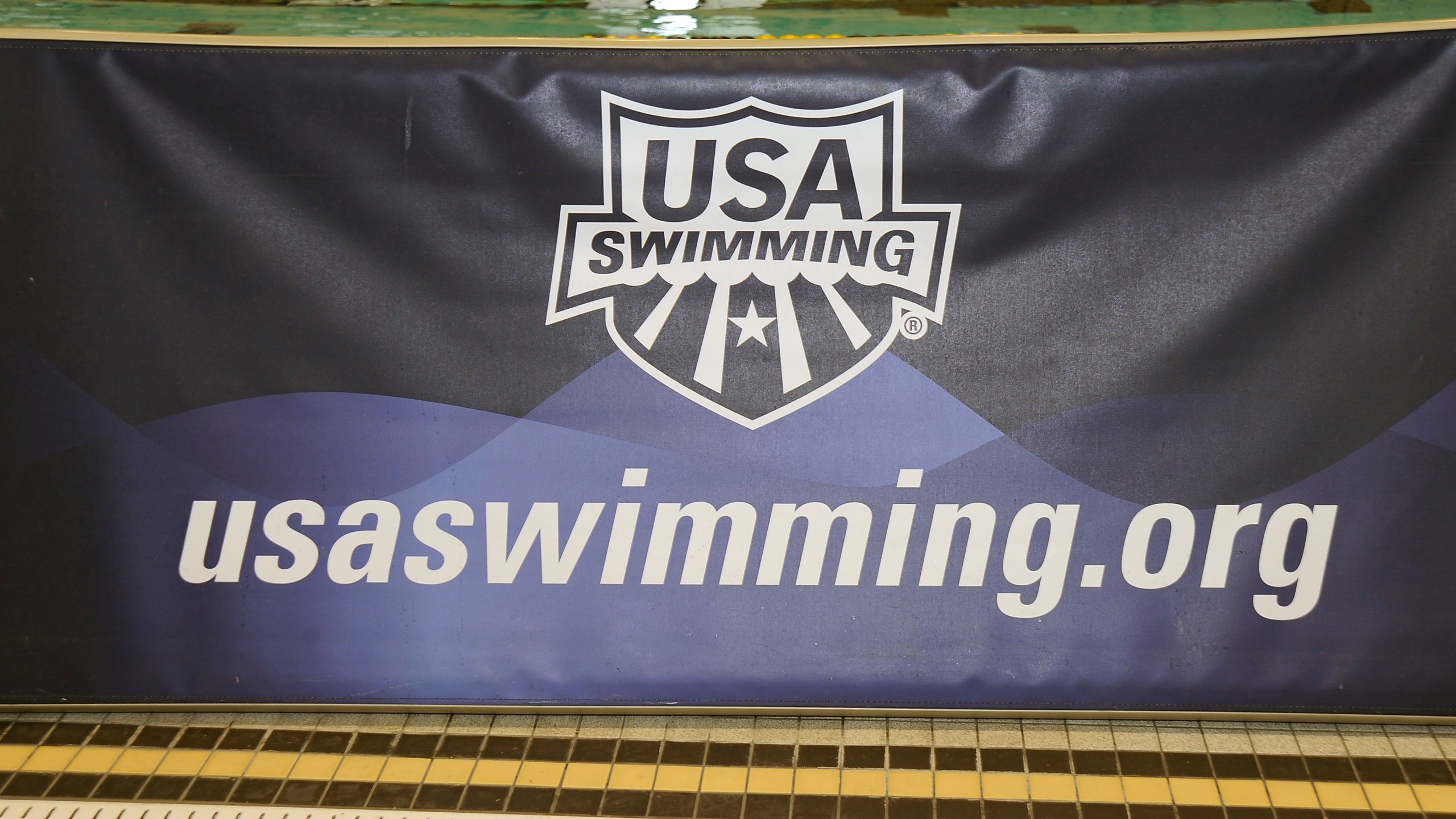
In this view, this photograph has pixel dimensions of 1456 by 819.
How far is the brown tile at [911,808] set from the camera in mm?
2121

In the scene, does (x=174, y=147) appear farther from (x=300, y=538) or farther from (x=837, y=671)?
(x=837, y=671)

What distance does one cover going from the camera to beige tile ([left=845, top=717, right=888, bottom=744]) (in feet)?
7.68

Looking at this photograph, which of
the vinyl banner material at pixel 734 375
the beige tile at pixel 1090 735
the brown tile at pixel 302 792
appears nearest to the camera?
the vinyl banner material at pixel 734 375

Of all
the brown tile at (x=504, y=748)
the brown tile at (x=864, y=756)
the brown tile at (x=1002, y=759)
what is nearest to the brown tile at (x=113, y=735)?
the brown tile at (x=504, y=748)

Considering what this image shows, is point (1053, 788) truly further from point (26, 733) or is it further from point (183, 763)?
point (26, 733)

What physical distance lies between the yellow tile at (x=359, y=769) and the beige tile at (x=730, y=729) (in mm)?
459

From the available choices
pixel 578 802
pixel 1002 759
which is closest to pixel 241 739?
pixel 578 802

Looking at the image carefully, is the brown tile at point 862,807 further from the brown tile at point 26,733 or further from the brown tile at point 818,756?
the brown tile at point 26,733

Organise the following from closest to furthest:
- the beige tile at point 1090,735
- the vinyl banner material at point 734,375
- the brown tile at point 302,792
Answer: the vinyl banner material at point 734,375, the brown tile at point 302,792, the beige tile at point 1090,735

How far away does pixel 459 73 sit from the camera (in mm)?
2115

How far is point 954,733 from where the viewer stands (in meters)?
2.36

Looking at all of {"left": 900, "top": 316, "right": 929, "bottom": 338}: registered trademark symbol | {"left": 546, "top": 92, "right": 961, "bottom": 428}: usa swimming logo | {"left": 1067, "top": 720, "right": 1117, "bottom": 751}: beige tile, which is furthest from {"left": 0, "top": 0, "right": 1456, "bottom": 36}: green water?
{"left": 1067, "top": 720, "right": 1117, "bottom": 751}: beige tile

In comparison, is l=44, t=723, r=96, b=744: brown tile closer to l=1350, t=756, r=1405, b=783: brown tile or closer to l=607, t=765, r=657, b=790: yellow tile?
l=607, t=765, r=657, b=790: yellow tile

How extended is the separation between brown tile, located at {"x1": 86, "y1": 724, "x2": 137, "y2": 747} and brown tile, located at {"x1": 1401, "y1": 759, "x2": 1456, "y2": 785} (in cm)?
276
